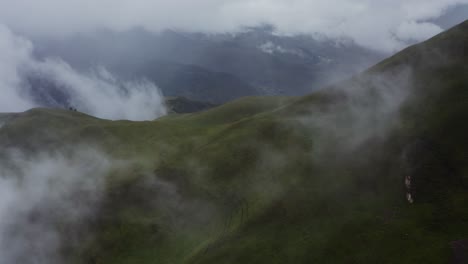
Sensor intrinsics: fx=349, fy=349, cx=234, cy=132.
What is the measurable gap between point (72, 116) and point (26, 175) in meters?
50.3

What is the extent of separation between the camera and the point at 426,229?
7450cm

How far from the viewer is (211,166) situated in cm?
11569

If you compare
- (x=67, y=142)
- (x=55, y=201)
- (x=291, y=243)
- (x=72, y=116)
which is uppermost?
(x=72, y=116)

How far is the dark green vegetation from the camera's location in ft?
256

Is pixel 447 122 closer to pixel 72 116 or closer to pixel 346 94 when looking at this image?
pixel 346 94

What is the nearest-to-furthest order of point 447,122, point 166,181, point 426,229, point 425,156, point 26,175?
point 426,229 < point 425,156 < point 447,122 < point 166,181 < point 26,175

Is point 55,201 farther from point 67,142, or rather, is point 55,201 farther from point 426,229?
point 426,229

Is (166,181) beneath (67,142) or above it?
beneath

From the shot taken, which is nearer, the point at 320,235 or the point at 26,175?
the point at 320,235

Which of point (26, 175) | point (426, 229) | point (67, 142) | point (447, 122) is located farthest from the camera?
point (67, 142)

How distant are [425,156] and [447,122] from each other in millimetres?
14041

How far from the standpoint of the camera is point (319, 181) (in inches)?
3772

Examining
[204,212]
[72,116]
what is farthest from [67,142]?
[204,212]

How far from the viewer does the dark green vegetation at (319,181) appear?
77.9 metres
